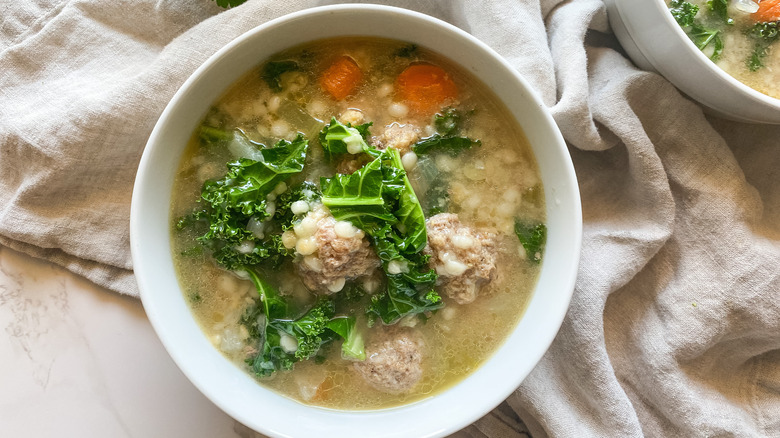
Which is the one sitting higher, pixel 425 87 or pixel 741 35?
pixel 741 35

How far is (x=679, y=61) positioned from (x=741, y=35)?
0.42 m

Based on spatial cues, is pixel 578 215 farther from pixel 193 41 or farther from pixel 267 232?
pixel 193 41

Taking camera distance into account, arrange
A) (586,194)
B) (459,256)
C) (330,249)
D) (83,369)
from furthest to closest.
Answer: (586,194) → (83,369) → (459,256) → (330,249)

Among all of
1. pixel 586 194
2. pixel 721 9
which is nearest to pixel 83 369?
pixel 586 194

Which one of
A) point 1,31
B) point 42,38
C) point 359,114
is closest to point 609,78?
point 359,114

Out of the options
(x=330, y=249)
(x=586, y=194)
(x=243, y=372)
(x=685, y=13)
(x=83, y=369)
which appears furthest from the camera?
(x=586, y=194)

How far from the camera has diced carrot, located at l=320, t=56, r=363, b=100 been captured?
2449mm

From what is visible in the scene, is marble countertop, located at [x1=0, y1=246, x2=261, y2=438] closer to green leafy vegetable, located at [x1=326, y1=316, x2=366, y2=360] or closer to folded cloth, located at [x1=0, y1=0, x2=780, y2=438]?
folded cloth, located at [x1=0, y1=0, x2=780, y2=438]

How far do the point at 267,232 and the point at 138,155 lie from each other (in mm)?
832

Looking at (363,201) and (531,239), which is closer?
(363,201)

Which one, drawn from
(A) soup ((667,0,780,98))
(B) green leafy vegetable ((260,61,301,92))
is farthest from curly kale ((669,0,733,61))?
(B) green leafy vegetable ((260,61,301,92))

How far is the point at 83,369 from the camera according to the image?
2680 millimetres

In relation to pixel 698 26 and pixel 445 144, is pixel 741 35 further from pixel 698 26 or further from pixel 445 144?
pixel 445 144

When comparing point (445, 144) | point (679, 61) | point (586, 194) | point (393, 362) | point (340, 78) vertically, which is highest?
point (679, 61)
